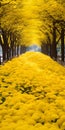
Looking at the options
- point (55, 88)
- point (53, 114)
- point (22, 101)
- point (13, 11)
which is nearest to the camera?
point (53, 114)

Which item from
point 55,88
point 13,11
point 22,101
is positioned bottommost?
point 13,11

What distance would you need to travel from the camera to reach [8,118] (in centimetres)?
650

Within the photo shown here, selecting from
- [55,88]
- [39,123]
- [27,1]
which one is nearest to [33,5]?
[27,1]

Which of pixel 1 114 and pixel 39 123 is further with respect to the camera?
pixel 1 114

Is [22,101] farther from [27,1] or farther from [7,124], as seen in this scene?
[27,1]

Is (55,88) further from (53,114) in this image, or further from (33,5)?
(33,5)

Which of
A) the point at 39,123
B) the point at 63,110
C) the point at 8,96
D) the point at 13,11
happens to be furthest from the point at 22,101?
the point at 13,11

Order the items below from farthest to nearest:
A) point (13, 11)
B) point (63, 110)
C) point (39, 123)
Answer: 1. point (13, 11)
2. point (63, 110)
3. point (39, 123)

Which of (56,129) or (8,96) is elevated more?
(56,129)

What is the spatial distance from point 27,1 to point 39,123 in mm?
25065

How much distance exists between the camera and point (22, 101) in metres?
8.13

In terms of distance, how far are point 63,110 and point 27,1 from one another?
24.0 m

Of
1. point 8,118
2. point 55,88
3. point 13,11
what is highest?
point 8,118

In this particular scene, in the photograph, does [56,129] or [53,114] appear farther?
[53,114]
